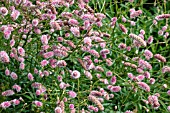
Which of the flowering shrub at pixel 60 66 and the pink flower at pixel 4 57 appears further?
the flowering shrub at pixel 60 66

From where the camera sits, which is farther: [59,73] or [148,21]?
[148,21]

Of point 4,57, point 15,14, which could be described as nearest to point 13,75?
point 4,57

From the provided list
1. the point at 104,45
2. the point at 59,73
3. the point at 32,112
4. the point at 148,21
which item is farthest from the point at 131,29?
the point at 32,112

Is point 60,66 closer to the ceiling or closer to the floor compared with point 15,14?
closer to the floor

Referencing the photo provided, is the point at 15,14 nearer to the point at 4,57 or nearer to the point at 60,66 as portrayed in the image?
the point at 4,57

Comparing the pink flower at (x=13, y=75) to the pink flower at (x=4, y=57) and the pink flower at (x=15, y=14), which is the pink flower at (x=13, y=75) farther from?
the pink flower at (x=15, y=14)

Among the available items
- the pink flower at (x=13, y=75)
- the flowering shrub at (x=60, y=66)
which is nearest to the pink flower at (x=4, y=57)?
the flowering shrub at (x=60, y=66)

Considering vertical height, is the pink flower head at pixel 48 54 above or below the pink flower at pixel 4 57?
below

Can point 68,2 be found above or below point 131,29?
above

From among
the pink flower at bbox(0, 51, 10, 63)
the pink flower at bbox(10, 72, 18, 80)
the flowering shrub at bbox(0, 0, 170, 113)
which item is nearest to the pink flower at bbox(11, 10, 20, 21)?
the flowering shrub at bbox(0, 0, 170, 113)

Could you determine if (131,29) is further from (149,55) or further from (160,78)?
(149,55)

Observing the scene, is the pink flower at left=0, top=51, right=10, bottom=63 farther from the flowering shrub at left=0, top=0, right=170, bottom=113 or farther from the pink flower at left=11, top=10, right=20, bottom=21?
the pink flower at left=11, top=10, right=20, bottom=21
